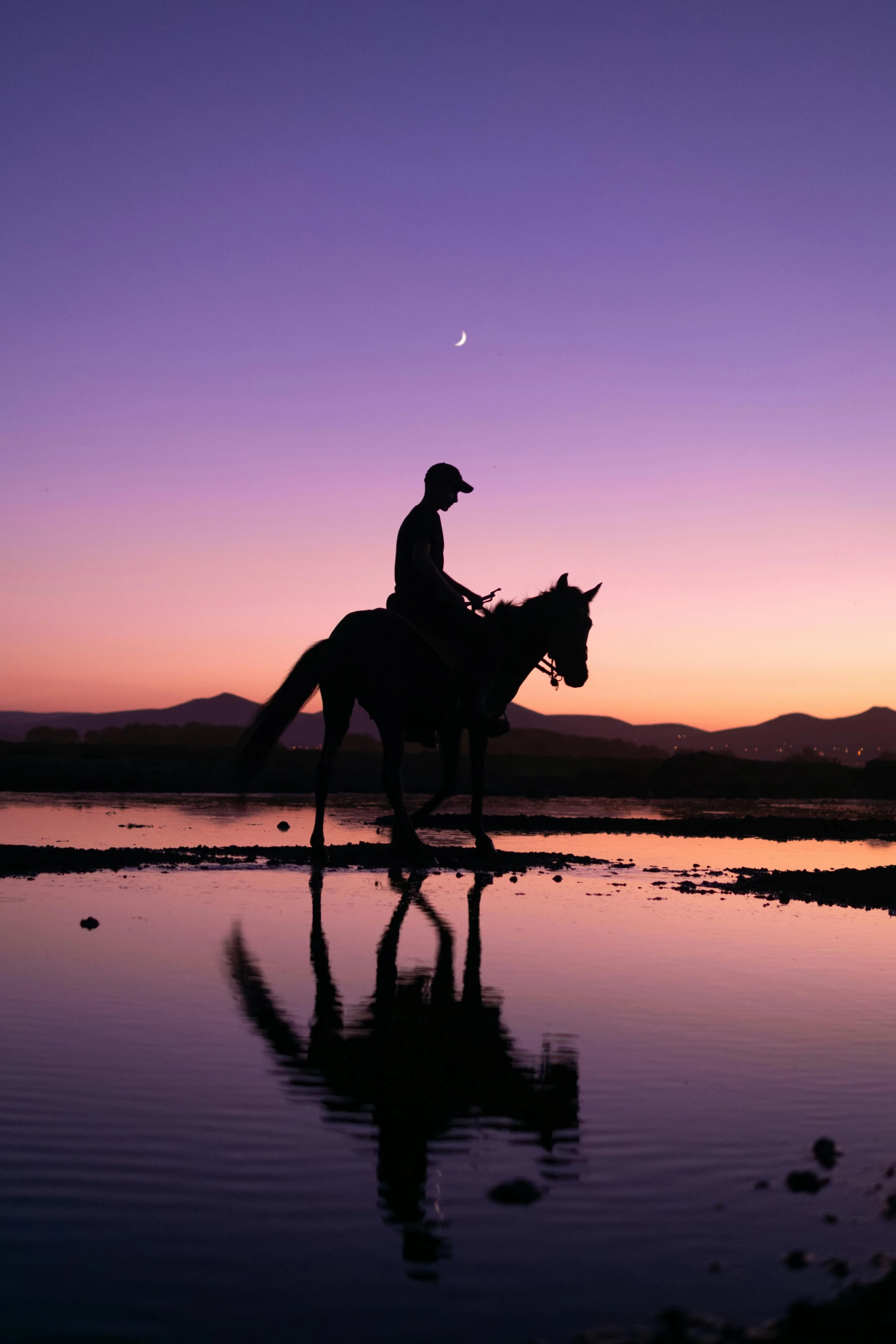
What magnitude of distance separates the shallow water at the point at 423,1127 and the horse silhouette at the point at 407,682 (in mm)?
4311

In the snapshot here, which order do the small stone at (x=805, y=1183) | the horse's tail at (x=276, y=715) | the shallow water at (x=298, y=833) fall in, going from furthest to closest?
the shallow water at (x=298, y=833) → the horse's tail at (x=276, y=715) → the small stone at (x=805, y=1183)

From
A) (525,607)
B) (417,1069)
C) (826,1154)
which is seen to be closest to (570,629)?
(525,607)

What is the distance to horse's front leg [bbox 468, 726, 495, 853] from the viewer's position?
14.7 m

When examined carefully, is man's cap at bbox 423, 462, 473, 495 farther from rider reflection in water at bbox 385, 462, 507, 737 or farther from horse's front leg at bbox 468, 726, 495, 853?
horse's front leg at bbox 468, 726, 495, 853

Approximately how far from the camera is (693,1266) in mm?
Result: 3332

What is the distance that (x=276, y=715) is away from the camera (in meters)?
13.9

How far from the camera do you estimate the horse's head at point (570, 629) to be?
14.9 m

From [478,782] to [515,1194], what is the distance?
11.5 m

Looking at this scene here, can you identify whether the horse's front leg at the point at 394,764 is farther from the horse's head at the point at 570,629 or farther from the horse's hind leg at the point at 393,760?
the horse's head at the point at 570,629

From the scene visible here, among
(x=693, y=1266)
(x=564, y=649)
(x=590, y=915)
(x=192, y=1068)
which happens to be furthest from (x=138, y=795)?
(x=693, y=1266)

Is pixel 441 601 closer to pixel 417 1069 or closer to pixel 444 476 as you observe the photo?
pixel 444 476

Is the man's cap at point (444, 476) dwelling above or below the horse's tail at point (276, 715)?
above

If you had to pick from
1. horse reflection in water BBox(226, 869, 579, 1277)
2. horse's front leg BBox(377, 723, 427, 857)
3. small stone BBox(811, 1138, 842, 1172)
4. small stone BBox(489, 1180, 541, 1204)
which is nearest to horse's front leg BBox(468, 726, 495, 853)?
horse's front leg BBox(377, 723, 427, 857)

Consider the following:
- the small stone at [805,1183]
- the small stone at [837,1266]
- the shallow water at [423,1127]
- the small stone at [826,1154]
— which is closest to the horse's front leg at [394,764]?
the shallow water at [423,1127]
